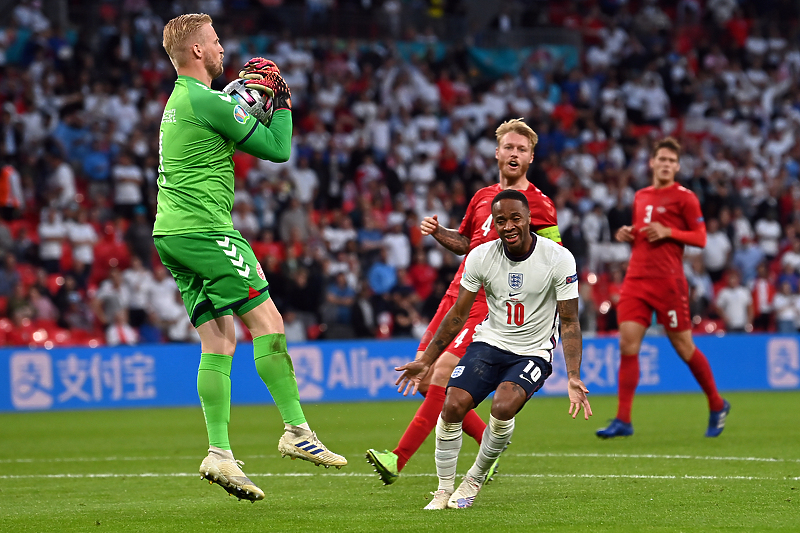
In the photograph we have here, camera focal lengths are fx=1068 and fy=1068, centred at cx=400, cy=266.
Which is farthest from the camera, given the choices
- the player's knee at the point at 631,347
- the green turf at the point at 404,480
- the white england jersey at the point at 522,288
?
the player's knee at the point at 631,347

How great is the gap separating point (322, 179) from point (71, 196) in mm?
4471

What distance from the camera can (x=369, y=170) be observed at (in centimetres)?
1995

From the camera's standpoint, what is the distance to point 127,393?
51.3 feet

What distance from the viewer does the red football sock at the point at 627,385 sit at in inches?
403

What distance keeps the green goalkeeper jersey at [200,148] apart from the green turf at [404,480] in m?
1.72

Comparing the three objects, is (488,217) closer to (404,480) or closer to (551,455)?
(404,480)

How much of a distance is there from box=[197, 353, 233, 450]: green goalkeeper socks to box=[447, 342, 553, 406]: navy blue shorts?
1.34 m

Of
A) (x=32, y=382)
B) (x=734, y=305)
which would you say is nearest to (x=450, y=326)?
(x=32, y=382)

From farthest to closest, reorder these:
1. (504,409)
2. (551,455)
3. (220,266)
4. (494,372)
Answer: (551,455) → (494,372) → (504,409) → (220,266)

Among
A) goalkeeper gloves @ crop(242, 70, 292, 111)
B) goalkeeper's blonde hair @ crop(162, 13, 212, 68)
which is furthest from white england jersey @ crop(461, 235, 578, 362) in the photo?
goalkeeper's blonde hair @ crop(162, 13, 212, 68)

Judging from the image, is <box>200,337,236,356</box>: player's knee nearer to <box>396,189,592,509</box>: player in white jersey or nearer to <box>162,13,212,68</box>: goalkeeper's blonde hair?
<box>396,189,592,509</box>: player in white jersey

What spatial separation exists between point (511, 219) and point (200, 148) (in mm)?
1855

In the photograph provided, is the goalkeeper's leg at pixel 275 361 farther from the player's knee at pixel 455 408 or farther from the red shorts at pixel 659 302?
the red shorts at pixel 659 302

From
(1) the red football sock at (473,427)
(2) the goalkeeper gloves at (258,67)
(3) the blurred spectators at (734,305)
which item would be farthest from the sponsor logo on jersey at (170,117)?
(3) the blurred spectators at (734,305)
